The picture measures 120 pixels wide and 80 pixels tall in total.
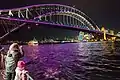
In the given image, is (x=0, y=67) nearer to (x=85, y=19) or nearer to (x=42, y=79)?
(x=42, y=79)

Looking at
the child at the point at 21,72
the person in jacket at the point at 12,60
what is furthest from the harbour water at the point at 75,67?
the child at the point at 21,72

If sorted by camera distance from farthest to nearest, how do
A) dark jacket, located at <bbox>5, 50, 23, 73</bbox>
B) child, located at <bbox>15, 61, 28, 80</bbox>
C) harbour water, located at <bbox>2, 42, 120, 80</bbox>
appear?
harbour water, located at <bbox>2, 42, 120, 80</bbox>
dark jacket, located at <bbox>5, 50, 23, 73</bbox>
child, located at <bbox>15, 61, 28, 80</bbox>

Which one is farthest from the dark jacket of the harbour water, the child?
the harbour water

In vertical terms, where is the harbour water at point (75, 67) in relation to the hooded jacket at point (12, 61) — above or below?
below

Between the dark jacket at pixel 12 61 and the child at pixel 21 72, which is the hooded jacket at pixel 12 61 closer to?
the dark jacket at pixel 12 61

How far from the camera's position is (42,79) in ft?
55.8

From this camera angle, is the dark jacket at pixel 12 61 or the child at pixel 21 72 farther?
the dark jacket at pixel 12 61

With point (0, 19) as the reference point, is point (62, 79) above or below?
below

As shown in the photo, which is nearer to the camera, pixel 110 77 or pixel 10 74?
pixel 10 74

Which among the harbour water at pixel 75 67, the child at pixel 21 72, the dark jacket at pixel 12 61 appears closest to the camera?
the child at pixel 21 72

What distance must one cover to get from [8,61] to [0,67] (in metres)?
3.93

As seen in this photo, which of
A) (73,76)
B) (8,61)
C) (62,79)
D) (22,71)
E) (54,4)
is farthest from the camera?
(54,4)

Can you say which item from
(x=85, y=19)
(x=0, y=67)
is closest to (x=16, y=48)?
(x=0, y=67)

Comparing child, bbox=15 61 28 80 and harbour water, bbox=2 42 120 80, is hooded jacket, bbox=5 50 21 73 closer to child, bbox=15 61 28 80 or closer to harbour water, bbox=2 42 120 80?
child, bbox=15 61 28 80
